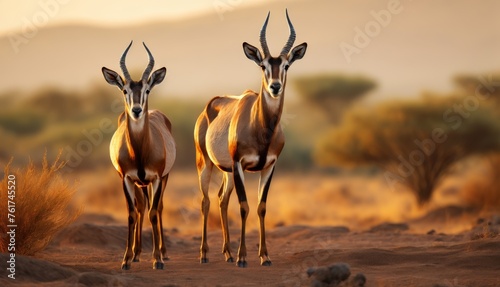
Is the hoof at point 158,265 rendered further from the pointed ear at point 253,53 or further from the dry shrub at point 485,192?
the dry shrub at point 485,192

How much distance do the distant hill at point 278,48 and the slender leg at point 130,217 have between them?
11046cm

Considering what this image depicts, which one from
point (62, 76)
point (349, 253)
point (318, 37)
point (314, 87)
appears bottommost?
point (349, 253)

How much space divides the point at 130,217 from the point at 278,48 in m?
118

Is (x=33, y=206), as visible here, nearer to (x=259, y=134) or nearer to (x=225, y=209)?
(x=225, y=209)

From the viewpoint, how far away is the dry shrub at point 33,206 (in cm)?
1198

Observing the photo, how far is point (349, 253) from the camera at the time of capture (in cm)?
1170

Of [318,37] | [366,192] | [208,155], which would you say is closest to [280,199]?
Answer: [366,192]

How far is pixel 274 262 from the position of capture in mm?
11820

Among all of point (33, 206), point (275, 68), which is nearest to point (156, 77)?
point (275, 68)

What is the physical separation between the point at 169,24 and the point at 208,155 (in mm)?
153198

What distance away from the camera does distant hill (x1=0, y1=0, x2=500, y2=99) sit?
134 meters

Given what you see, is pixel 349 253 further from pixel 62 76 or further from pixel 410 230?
pixel 62 76

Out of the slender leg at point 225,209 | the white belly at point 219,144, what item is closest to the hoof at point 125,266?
the slender leg at point 225,209

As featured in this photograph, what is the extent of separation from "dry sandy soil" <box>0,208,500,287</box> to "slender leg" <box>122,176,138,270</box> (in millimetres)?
182
